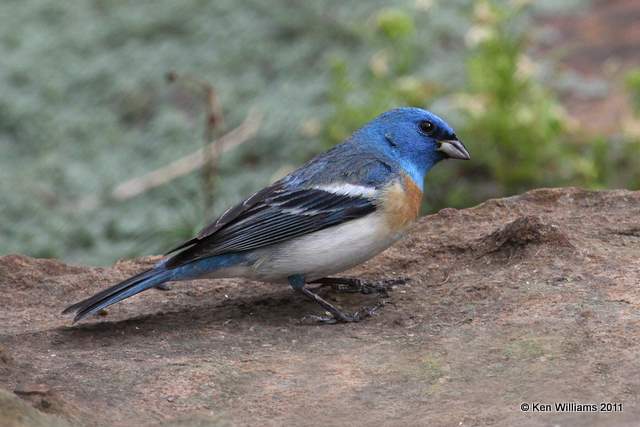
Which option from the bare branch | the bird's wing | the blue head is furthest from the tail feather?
the bare branch

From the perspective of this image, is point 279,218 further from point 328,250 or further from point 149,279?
point 149,279

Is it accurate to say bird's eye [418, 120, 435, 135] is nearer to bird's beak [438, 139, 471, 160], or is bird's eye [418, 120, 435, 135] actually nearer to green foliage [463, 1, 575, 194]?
bird's beak [438, 139, 471, 160]

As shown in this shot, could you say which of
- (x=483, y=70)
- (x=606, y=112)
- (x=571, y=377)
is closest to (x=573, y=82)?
(x=606, y=112)

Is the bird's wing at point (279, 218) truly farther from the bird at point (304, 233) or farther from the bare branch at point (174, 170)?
the bare branch at point (174, 170)

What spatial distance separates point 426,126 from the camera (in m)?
5.52

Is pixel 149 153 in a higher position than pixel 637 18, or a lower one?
lower

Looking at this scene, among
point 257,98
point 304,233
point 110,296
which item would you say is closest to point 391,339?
point 304,233

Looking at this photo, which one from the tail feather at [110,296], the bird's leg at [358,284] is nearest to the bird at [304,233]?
the tail feather at [110,296]

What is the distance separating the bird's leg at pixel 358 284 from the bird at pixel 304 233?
133 mm

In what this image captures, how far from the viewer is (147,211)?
8.23 m

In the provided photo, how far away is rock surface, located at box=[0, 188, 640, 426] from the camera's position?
396cm

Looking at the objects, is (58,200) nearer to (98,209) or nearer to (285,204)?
(98,209)

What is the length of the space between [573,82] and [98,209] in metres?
3.82

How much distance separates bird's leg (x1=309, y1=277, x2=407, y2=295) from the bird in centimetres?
13
